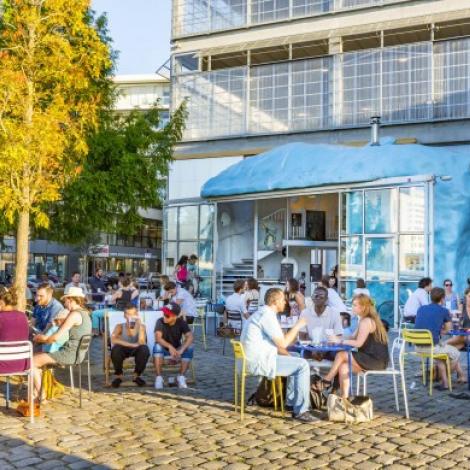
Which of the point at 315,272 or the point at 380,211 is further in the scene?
the point at 315,272

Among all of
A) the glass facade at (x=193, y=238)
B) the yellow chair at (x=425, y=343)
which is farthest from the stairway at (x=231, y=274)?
the yellow chair at (x=425, y=343)

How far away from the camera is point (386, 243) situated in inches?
791

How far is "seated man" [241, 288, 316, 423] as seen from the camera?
25.6 feet

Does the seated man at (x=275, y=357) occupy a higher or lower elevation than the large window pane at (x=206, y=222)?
lower

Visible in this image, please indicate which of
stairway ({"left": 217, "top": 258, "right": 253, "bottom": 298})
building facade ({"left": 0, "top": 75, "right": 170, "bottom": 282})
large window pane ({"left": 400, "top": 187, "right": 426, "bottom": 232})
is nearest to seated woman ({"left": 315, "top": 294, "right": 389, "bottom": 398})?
large window pane ({"left": 400, "top": 187, "right": 426, "bottom": 232})

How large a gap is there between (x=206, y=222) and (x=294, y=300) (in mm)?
13652

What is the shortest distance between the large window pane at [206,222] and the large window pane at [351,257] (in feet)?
21.7

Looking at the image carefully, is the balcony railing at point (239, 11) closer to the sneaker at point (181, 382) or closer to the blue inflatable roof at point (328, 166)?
the blue inflatable roof at point (328, 166)

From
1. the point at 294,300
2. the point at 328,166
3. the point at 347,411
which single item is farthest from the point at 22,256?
the point at 328,166

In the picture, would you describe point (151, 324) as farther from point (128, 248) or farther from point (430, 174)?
point (128, 248)

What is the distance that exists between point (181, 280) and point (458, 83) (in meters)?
14.6

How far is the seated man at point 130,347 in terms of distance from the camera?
987cm

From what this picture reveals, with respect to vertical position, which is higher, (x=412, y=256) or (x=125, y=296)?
(x=412, y=256)

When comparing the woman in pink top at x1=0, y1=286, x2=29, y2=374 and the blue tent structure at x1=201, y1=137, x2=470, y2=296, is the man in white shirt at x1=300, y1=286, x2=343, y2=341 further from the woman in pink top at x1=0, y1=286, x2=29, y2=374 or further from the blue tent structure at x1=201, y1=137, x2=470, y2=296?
the blue tent structure at x1=201, y1=137, x2=470, y2=296
